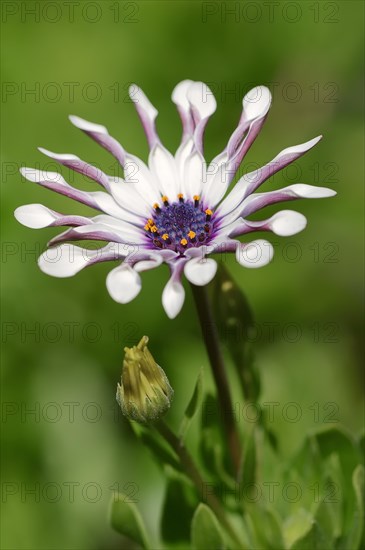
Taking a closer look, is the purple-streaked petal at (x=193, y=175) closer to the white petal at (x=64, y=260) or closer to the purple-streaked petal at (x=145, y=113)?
the purple-streaked petal at (x=145, y=113)

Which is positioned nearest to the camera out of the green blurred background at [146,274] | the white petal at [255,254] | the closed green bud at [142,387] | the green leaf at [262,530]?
the white petal at [255,254]

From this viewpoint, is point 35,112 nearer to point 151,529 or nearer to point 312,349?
point 312,349

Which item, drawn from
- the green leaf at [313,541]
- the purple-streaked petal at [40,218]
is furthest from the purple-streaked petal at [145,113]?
the green leaf at [313,541]

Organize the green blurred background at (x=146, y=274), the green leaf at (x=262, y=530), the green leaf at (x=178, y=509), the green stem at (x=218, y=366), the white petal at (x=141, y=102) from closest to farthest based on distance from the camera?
the green stem at (x=218, y=366), the white petal at (x=141, y=102), the green leaf at (x=262, y=530), the green leaf at (x=178, y=509), the green blurred background at (x=146, y=274)

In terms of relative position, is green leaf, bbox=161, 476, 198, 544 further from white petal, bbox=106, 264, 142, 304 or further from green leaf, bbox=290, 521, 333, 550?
white petal, bbox=106, 264, 142, 304

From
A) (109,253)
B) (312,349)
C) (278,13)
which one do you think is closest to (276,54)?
(278,13)

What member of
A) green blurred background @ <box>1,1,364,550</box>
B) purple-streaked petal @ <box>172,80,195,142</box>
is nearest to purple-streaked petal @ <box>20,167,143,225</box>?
purple-streaked petal @ <box>172,80,195,142</box>

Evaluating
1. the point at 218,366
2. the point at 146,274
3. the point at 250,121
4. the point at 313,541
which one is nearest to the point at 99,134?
the point at 250,121
